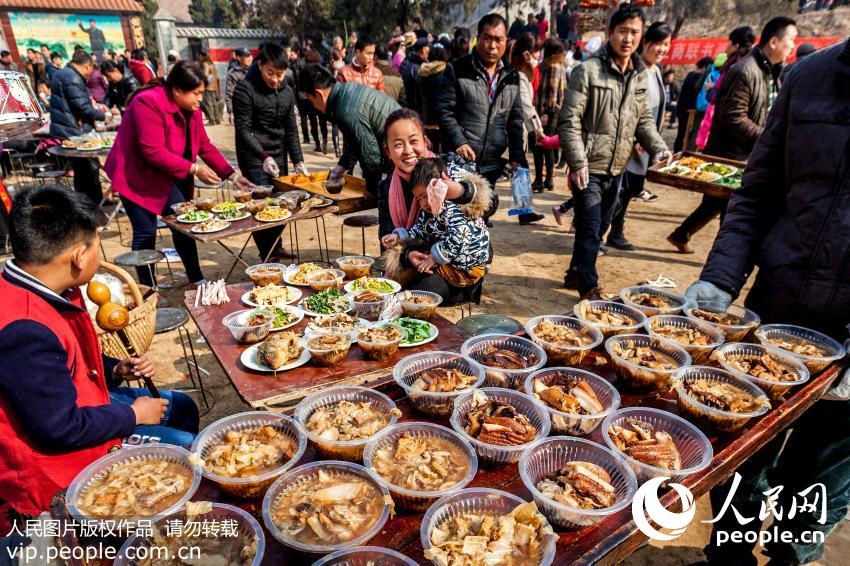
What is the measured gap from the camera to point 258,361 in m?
2.57

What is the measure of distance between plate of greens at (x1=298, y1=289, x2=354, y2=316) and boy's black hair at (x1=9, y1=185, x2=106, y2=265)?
4.23 ft

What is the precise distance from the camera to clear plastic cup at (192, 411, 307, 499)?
4.89 ft

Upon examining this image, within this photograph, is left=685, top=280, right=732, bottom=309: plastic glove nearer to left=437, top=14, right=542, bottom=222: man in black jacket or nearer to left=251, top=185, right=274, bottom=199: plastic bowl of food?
left=437, top=14, right=542, bottom=222: man in black jacket

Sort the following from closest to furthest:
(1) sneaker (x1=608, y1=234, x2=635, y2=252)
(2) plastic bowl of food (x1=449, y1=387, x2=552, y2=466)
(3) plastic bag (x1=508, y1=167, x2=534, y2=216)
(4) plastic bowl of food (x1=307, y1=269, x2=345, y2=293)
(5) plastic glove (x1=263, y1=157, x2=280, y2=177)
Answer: (2) plastic bowl of food (x1=449, y1=387, x2=552, y2=466), (4) plastic bowl of food (x1=307, y1=269, x2=345, y2=293), (5) plastic glove (x1=263, y1=157, x2=280, y2=177), (3) plastic bag (x1=508, y1=167, x2=534, y2=216), (1) sneaker (x1=608, y1=234, x2=635, y2=252)

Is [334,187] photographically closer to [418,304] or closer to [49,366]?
[418,304]

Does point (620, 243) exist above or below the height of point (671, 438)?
below

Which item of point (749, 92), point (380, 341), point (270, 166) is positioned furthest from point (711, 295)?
point (270, 166)

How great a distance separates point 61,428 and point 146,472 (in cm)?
49

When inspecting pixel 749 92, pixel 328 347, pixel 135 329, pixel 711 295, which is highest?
pixel 749 92

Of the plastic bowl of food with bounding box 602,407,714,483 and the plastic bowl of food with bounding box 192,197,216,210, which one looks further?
the plastic bowl of food with bounding box 192,197,216,210

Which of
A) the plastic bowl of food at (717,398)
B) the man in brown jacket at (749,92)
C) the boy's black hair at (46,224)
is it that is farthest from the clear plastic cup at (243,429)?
the man in brown jacket at (749,92)

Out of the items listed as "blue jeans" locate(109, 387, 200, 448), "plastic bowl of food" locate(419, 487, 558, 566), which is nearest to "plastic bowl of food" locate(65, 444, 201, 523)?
"plastic bowl of food" locate(419, 487, 558, 566)

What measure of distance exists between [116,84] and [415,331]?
39.8 ft

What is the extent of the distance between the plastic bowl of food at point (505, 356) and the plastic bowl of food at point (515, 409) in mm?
146
